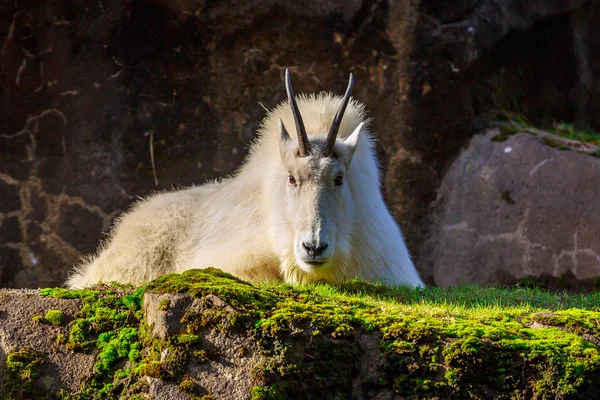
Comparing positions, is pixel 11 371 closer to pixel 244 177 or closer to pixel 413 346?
pixel 413 346

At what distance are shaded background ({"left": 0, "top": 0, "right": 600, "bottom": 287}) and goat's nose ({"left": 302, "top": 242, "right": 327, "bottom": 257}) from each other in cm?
459

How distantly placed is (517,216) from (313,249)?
4.91 m

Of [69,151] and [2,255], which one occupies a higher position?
[69,151]

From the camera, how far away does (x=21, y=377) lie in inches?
194

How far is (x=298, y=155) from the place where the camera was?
289 inches

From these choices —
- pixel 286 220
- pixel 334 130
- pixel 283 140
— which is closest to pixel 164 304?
pixel 286 220

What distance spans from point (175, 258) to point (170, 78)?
3.45m

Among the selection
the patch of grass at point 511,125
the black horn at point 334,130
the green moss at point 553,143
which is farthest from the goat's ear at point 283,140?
the green moss at point 553,143

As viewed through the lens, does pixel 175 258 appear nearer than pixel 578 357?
No

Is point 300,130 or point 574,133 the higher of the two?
point 574,133

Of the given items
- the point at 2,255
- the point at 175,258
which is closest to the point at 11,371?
the point at 175,258

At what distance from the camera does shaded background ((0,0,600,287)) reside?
11.2 m

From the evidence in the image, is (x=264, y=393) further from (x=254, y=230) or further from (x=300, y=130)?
(x=254, y=230)

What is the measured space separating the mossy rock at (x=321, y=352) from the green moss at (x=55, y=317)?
0.07 m
